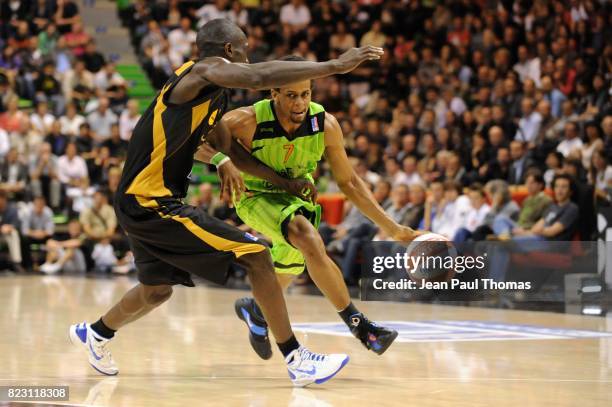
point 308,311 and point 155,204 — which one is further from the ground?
point 155,204

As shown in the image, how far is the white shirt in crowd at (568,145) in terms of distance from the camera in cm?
1421

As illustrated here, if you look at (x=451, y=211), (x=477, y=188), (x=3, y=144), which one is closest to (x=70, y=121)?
(x=3, y=144)

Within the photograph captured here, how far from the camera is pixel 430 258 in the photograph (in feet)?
25.8

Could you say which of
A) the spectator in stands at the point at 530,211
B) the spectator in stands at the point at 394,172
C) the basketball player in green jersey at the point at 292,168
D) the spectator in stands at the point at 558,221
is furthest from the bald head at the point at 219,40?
the spectator in stands at the point at 394,172

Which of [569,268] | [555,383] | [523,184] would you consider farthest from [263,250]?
[523,184]

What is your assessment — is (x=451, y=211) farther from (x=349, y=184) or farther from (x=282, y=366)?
(x=282, y=366)

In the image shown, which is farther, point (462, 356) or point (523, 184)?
point (523, 184)

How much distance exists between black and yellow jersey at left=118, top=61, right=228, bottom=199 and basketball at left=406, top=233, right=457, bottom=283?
161cm

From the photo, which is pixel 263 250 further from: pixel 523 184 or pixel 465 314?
pixel 523 184

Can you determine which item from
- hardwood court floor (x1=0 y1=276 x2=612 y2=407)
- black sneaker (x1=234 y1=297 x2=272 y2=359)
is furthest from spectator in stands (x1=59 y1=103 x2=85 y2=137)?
black sneaker (x1=234 y1=297 x2=272 y2=359)

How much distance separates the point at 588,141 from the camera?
14.0 m

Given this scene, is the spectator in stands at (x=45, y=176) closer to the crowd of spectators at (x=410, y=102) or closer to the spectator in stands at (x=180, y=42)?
the crowd of spectators at (x=410, y=102)

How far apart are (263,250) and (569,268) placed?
18.8ft

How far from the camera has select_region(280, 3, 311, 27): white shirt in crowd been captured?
21.1m
